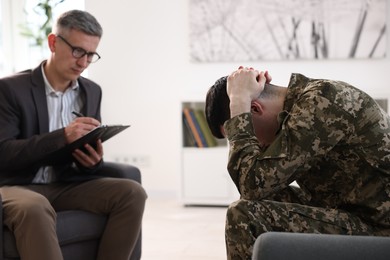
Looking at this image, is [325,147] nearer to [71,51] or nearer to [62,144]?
[62,144]

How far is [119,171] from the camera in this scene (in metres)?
2.57

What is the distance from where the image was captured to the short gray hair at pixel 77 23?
2477mm

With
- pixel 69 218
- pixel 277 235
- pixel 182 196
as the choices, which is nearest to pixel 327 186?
pixel 277 235

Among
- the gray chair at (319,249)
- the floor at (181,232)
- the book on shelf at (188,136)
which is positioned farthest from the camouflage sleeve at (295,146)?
the book on shelf at (188,136)

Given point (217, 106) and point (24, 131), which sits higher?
point (217, 106)

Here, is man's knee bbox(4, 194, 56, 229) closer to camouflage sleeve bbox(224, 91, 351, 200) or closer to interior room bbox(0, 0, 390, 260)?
camouflage sleeve bbox(224, 91, 351, 200)

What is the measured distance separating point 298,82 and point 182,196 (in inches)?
105

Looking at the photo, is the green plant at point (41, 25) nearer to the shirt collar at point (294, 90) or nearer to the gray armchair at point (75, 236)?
the gray armchair at point (75, 236)

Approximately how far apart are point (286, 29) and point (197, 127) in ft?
3.17

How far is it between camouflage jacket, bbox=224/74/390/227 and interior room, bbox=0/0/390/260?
2527mm

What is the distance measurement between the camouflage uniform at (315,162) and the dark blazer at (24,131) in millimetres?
953

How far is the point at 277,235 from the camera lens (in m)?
1.20

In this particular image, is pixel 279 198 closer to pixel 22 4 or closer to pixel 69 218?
pixel 69 218

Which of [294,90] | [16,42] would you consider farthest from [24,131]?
[16,42]
